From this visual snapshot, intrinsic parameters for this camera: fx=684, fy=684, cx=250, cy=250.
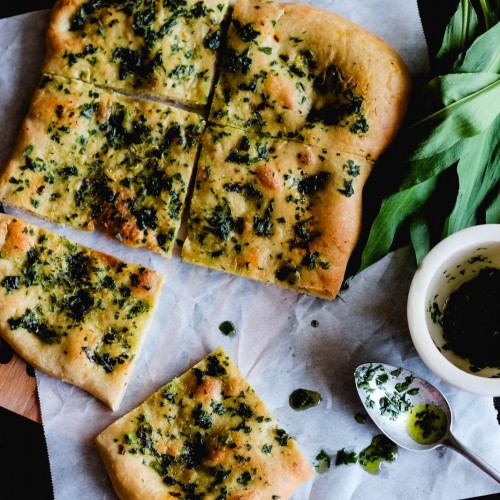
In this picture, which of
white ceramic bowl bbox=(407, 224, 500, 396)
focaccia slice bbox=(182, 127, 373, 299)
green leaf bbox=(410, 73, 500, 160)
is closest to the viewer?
white ceramic bowl bbox=(407, 224, 500, 396)

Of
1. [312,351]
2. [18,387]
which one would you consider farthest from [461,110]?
[18,387]

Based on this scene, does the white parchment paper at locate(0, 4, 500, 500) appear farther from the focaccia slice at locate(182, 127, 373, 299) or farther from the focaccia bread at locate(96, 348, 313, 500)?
the focaccia slice at locate(182, 127, 373, 299)

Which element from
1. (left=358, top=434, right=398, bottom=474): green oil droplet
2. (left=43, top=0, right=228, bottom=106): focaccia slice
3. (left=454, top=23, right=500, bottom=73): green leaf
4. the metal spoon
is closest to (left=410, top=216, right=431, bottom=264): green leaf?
the metal spoon

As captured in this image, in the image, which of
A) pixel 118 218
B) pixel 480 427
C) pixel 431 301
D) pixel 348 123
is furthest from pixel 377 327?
pixel 118 218

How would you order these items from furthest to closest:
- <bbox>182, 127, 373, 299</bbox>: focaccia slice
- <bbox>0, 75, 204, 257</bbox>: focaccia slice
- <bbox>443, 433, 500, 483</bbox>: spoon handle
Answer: <bbox>0, 75, 204, 257</bbox>: focaccia slice → <bbox>182, 127, 373, 299</bbox>: focaccia slice → <bbox>443, 433, 500, 483</bbox>: spoon handle

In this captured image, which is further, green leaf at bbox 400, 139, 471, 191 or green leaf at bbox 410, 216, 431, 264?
green leaf at bbox 410, 216, 431, 264

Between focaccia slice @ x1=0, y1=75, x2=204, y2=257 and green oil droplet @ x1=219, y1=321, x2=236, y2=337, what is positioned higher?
focaccia slice @ x1=0, y1=75, x2=204, y2=257

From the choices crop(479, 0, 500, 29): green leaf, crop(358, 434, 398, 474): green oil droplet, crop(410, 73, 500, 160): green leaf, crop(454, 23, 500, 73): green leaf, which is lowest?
crop(358, 434, 398, 474): green oil droplet
